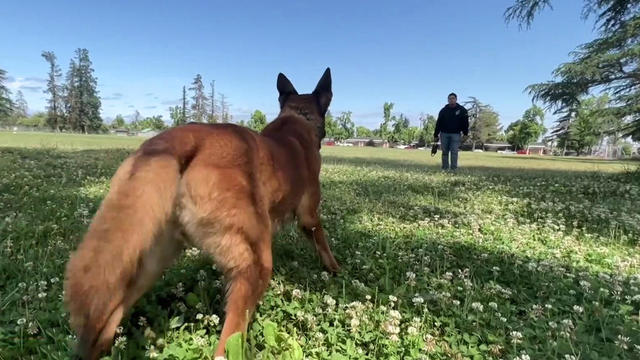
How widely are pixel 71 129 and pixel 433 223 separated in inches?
4361

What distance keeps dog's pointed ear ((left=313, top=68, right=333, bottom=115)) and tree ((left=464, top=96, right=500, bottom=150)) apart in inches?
4449

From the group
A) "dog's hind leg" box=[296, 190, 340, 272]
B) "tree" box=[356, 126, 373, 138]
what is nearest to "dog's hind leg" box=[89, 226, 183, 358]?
"dog's hind leg" box=[296, 190, 340, 272]

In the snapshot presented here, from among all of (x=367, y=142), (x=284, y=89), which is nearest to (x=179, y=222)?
(x=284, y=89)

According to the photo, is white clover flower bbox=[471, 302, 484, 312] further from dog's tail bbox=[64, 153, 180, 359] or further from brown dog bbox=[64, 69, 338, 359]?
dog's tail bbox=[64, 153, 180, 359]

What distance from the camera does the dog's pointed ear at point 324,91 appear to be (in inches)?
175

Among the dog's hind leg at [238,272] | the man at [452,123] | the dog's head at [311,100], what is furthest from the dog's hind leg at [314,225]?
the man at [452,123]

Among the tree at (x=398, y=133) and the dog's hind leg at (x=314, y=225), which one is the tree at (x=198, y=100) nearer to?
the tree at (x=398, y=133)

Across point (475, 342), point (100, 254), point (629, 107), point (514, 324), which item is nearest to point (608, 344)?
point (514, 324)

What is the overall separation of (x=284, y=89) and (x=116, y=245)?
307 centimetres

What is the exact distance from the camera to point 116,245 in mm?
1785

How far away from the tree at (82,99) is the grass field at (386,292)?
106173 mm

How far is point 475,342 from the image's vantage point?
2.54 meters

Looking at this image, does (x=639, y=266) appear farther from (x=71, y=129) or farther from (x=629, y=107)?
(x=71, y=129)

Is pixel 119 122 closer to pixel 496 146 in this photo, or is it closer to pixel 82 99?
pixel 82 99
